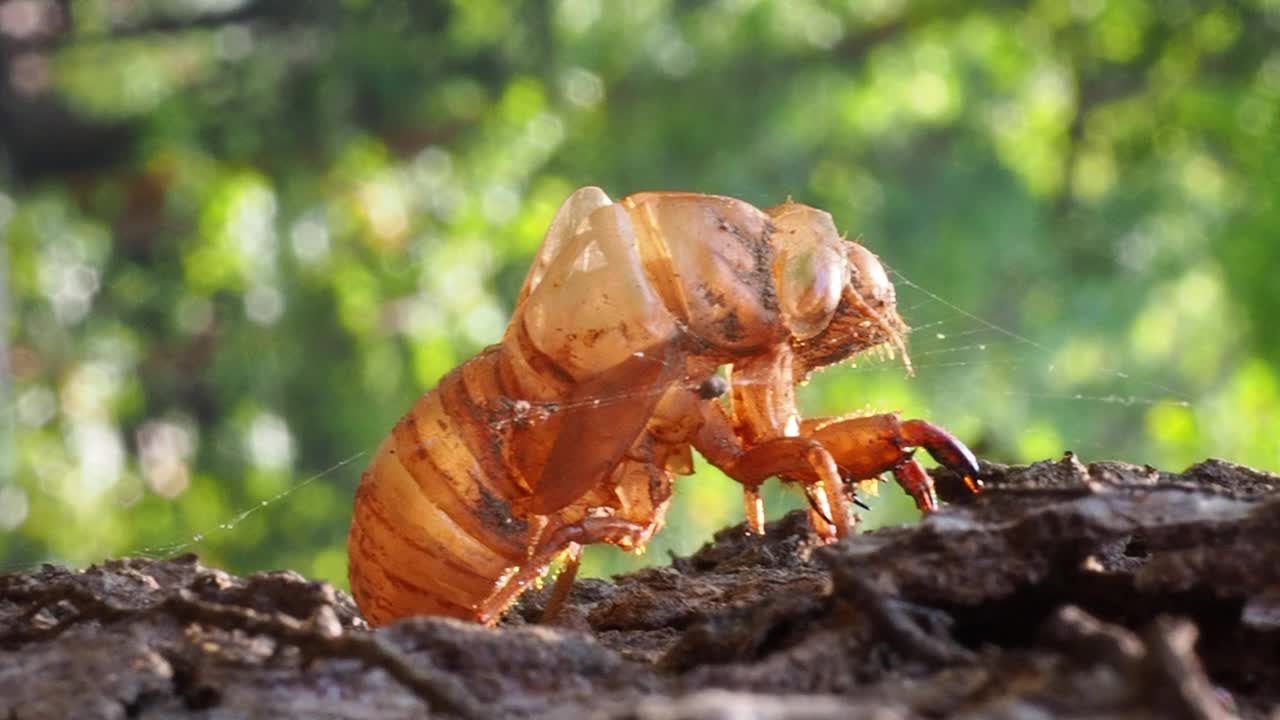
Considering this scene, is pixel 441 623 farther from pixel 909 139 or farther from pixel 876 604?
pixel 909 139

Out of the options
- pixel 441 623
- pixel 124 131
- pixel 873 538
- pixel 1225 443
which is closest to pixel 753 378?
pixel 873 538

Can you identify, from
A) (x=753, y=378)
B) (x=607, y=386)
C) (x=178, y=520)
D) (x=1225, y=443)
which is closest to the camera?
(x=607, y=386)

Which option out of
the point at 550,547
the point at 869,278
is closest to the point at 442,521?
the point at 550,547

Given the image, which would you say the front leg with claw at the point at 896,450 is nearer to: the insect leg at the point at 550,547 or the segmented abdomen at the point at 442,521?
the insect leg at the point at 550,547

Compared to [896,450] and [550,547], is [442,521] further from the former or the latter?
[896,450]

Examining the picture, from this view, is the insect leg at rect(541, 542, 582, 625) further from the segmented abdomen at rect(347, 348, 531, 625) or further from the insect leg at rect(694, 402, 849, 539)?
the insect leg at rect(694, 402, 849, 539)

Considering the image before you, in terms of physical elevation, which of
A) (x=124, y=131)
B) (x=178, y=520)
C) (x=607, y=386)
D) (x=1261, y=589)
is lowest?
(x=178, y=520)

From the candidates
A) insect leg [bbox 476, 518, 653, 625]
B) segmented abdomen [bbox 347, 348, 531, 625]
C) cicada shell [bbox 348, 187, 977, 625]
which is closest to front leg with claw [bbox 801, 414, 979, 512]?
cicada shell [bbox 348, 187, 977, 625]
